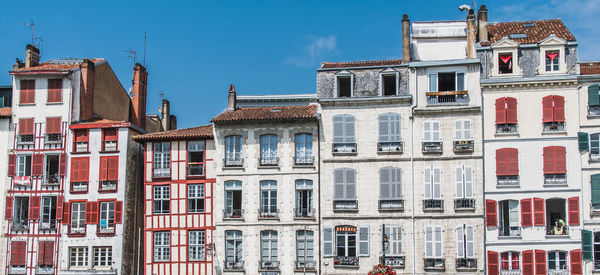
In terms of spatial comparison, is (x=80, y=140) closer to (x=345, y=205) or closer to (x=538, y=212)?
(x=345, y=205)

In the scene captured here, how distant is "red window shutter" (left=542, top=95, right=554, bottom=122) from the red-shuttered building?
19026 mm

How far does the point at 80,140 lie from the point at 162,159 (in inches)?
217

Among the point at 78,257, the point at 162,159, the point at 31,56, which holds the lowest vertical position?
the point at 78,257

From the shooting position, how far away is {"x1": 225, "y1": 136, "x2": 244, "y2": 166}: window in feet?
146

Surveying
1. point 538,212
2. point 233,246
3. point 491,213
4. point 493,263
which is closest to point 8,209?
point 233,246

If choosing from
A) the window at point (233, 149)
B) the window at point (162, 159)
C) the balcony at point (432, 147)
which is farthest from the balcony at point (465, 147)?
the window at point (162, 159)

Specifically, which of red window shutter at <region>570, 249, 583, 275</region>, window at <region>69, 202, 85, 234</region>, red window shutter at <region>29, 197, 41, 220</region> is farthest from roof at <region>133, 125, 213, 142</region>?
red window shutter at <region>570, 249, 583, 275</region>

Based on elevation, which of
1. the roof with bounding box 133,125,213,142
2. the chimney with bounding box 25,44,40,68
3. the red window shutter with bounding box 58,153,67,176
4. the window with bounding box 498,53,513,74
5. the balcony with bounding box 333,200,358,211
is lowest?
the balcony with bounding box 333,200,358,211

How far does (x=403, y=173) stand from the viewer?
4250 centimetres

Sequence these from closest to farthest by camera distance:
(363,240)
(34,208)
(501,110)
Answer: (501,110) < (363,240) < (34,208)

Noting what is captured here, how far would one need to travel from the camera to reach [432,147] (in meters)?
42.3

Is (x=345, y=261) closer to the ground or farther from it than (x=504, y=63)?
closer to the ground

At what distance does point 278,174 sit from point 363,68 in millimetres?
7836

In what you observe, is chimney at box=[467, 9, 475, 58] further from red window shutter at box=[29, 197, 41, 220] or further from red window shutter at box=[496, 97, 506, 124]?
red window shutter at box=[29, 197, 41, 220]
